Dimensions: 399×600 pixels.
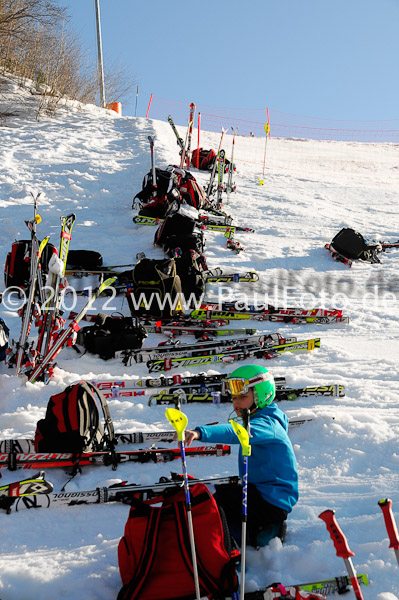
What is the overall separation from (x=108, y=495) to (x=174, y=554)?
1.05 metres

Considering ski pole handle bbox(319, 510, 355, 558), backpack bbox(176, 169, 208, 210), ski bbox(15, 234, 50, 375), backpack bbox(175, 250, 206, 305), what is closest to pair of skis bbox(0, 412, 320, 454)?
ski bbox(15, 234, 50, 375)

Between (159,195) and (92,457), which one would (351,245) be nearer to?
(159,195)

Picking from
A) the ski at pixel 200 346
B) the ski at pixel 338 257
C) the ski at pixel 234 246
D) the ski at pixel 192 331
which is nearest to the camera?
the ski at pixel 200 346

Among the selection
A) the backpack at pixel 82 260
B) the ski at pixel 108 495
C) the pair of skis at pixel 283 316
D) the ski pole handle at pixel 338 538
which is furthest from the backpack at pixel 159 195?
the ski pole handle at pixel 338 538

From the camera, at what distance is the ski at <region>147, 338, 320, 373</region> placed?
6031 millimetres

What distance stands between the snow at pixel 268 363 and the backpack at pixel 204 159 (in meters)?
0.66

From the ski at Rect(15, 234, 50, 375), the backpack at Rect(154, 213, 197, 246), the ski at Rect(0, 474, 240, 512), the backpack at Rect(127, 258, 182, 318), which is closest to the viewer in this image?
the ski at Rect(0, 474, 240, 512)

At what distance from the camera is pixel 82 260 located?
28.9ft

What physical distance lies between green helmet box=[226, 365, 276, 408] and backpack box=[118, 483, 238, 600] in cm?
62

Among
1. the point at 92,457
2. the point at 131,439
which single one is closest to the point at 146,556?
the point at 92,457

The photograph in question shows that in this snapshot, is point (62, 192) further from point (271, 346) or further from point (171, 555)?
point (171, 555)

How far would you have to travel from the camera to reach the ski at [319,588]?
109 inches

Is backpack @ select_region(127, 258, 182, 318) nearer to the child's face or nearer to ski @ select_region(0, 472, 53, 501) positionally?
ski @ select_region(0, 472, 53, 501)

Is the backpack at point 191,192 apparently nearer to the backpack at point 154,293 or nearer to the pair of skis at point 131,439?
the backpack at point 154,293
